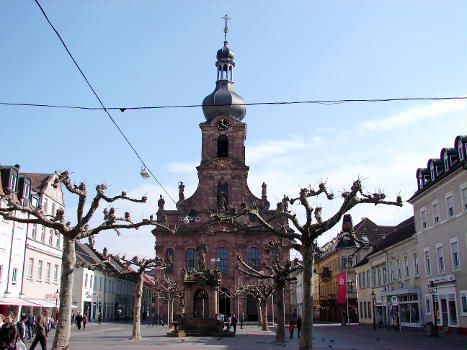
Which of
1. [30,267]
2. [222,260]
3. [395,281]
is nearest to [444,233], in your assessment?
[395,281]

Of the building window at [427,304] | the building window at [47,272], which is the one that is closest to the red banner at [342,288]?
the building window at [427,304]

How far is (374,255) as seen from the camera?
5153 centimetres

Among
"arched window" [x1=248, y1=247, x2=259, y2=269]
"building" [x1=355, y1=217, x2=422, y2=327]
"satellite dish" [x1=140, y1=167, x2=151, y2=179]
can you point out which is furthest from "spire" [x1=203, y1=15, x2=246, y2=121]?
"satellite dish" [x1=140, y1=167, x2=151, y2=179]

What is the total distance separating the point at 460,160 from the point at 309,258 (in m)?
18.3

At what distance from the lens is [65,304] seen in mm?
17578

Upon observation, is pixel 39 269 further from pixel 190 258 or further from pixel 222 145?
pixel 222 145

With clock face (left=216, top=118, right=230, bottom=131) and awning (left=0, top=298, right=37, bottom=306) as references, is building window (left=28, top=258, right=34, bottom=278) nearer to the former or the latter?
awning (left=0, top=298, right=37, bottom=306)

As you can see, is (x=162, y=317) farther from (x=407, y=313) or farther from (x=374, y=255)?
(x=407, y=313)

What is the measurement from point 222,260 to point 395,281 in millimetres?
Result: 30423

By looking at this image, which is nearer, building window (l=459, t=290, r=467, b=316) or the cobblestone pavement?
the cobblestone pavement

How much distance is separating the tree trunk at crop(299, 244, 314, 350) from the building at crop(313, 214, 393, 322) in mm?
35966

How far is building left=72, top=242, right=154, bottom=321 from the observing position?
2394 inches

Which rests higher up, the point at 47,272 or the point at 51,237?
the point at 51,237

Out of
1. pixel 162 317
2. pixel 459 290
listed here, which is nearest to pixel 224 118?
pixel 162 317
